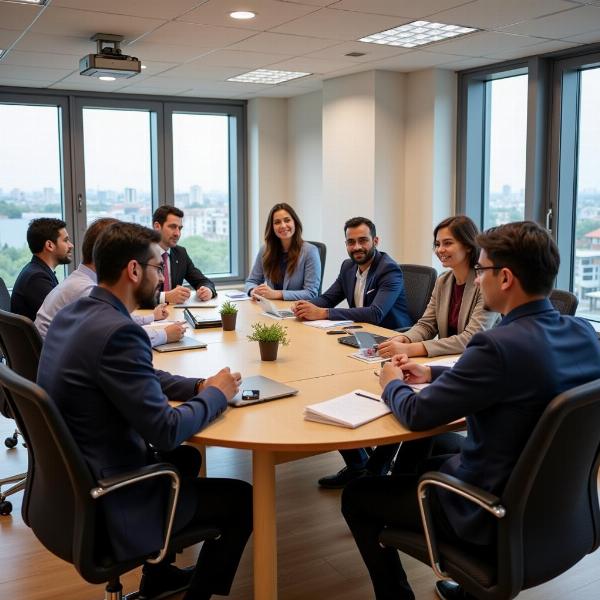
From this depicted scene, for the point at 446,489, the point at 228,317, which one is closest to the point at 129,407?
the point at 446,489

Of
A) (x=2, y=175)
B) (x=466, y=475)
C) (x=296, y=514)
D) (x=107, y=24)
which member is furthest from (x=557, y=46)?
(x=2, y=175)

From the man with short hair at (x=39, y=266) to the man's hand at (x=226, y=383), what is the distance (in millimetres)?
1787

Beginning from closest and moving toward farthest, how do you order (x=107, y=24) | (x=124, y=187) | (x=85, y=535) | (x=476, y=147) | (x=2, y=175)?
1. (x=85, y=535)
2. (x=107, y=24)
3. (x=476, y=147)
4. (x=2, y=175)
5. (x=124, y=187)

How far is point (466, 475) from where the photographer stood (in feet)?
6.18

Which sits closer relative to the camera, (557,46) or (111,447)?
(111,447)

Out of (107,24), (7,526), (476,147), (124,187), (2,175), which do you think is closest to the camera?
(7,526)

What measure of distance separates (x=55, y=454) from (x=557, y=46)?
15.6 feet

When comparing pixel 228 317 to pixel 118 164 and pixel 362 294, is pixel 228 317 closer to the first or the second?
pixel 362 294

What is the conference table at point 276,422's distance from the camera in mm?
2018

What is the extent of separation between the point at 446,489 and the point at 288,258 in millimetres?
3442

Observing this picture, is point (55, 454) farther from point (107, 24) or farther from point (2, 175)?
point (2, 175)

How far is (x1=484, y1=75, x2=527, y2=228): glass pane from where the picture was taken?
595cm

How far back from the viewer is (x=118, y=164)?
760 centimetres

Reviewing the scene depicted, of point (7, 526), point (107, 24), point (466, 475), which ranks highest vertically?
point (107, 24)
